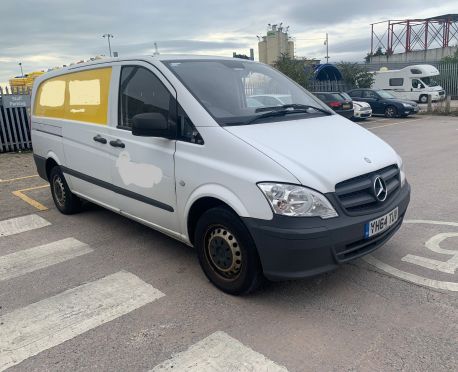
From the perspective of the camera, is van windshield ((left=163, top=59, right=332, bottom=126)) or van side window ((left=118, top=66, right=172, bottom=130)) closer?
van windshield ((left=163, top=59, right=332, bottom=126))

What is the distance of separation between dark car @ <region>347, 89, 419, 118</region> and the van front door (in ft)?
62.2

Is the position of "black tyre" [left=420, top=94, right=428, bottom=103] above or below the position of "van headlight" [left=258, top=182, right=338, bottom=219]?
below

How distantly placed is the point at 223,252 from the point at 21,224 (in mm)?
3480

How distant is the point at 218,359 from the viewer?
8.89 ft

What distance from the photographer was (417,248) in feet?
14.1

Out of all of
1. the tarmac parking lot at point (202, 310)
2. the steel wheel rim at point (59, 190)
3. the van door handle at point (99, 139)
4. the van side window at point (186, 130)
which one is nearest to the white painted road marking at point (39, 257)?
the tarmac parking lot at point (202, 310)

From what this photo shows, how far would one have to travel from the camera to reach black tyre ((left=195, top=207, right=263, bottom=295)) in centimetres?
321

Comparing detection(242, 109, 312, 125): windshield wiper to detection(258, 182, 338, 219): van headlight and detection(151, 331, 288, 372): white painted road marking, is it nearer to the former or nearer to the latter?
detection(258, 182, 338, 219): van headlight

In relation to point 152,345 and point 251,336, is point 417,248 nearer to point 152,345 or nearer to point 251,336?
point 251,336

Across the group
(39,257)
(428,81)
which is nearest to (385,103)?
(428,81)

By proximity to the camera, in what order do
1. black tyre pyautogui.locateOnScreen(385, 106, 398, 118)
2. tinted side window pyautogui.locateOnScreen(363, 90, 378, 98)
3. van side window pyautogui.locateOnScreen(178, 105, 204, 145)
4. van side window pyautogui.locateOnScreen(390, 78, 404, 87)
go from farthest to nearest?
van side window pyautogui.locateOnScreen(390, 78, 404, 87) → tinted side window pyautogui.locateOnScreen(363, 90, 378, 98) → black tyre pyautogui.locateOnScreen(385, 106, 398, 118) → van side window pyautogui.locateOnScreen(178, 105, 204, 145)

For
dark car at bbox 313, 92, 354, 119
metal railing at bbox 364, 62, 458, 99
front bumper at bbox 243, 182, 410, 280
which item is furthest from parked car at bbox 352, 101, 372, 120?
front bumper at bbox 243, 182, 410, 280

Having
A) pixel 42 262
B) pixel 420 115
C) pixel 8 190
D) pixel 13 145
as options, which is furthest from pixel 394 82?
pixel 42 262

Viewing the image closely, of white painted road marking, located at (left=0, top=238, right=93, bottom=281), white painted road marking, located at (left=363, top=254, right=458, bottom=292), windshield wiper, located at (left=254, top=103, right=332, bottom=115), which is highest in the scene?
windshield wiper, located at (left=254, top=103, right=332, bottom=115)
